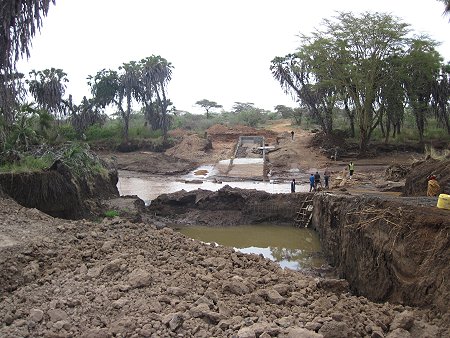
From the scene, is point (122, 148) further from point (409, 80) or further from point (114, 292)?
point (114, 292)

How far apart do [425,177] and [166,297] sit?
34.5 feet

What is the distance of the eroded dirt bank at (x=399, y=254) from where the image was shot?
18.4ft

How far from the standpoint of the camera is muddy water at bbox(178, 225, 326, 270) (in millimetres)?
12939

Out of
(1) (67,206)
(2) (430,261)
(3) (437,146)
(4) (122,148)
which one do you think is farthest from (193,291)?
(4) (122,148)

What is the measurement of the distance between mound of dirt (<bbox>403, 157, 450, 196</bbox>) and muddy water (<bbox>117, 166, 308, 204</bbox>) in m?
8.25

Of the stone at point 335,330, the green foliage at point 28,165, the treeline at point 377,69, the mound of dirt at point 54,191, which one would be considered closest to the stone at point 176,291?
the stone at point 335,330

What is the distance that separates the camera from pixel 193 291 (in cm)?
589

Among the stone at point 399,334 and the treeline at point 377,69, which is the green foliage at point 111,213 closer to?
the stone at point 399,334

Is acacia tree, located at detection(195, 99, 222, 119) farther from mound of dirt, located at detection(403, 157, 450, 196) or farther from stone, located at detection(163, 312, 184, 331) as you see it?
stone, located at detection(163, 312, 184, 331)

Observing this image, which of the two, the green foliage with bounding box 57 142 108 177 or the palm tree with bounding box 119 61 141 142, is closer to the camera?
the green foliage with bounding box 57 142 108 177

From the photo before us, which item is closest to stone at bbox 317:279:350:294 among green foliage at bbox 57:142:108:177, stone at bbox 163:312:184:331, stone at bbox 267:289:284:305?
stone at bbox 267:289:284:305

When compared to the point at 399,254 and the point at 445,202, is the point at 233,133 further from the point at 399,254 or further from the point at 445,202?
the point at 399,254

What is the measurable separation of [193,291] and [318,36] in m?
28.1

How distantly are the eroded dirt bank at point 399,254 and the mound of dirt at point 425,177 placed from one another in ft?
12.0
